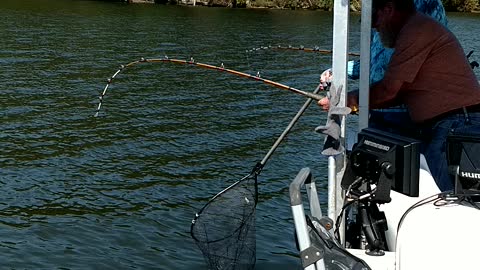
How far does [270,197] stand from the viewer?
1175cm

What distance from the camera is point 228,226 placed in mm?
7273

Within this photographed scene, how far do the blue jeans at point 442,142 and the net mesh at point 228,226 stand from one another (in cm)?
167

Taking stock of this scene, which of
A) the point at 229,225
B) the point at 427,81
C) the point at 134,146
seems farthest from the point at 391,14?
the point at 134,146

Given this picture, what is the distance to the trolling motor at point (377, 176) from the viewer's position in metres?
4.35

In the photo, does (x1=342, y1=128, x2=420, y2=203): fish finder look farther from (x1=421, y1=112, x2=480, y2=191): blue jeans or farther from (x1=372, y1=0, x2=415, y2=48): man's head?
(x1=372, y1=0, x2=415, y2=48): man's head

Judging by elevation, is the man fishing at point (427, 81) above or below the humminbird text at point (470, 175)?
above

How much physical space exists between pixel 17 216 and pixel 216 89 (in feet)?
39.2

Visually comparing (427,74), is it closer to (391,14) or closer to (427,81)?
(427,81)

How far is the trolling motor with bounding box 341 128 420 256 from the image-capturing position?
435 centimetres

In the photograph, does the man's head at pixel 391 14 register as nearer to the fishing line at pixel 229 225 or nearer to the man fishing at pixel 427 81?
the man fishing at pixel 427 81

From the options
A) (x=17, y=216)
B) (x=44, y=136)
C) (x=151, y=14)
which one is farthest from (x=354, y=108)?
(x=151, y=14)

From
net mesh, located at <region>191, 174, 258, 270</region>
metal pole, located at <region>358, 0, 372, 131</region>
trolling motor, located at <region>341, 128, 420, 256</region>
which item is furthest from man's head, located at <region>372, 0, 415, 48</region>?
net mesh, located at <region>191, 174, 258, 270</region>

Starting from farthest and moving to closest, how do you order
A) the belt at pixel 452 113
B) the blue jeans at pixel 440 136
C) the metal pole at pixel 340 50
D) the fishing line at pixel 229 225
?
the fishing line at pixel 229 225 → the belt at pixel 452 113 → the blue jeans at pixel 440 136 → the metal pole at pixel 340 50

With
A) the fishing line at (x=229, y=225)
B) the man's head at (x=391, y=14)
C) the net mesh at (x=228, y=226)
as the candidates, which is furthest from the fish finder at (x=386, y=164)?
the net mesh at (x=228, y=226)
